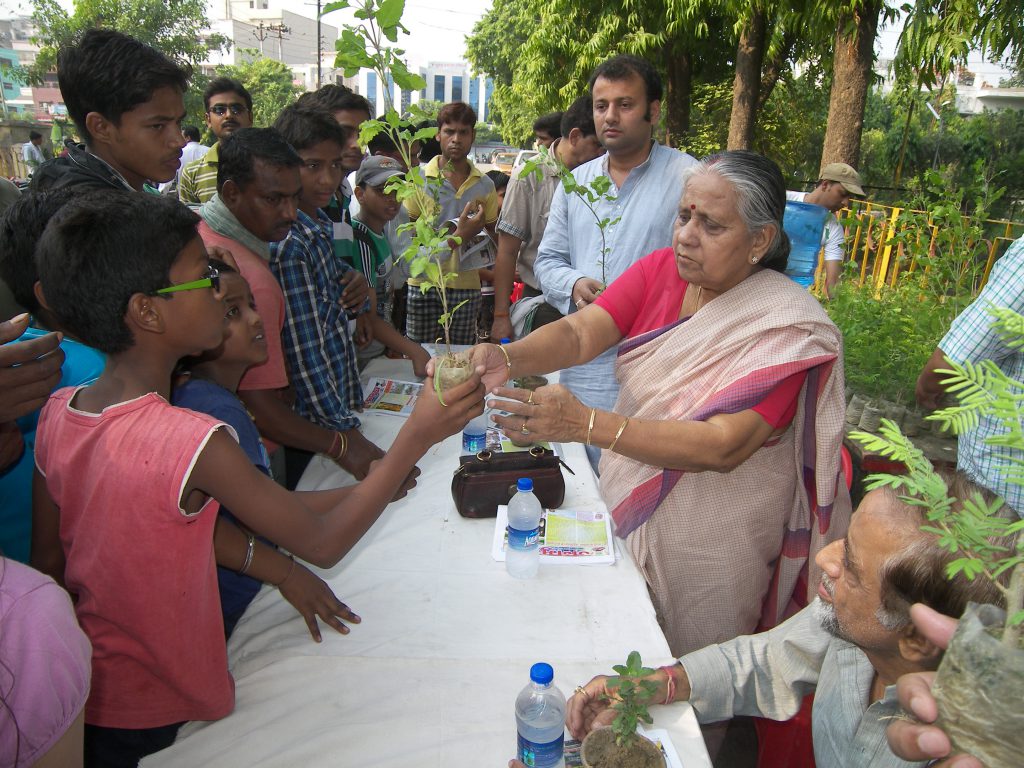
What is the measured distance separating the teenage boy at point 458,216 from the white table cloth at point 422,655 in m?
2.41

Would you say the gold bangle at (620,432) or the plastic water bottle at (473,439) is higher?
the gold bangle at (620,432)

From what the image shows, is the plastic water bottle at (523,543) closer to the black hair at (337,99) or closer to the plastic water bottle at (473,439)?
the plastic water bottle at (473,439)

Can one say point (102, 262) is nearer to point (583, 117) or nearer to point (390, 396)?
point (390, 396)

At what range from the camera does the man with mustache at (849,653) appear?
46.6 inches

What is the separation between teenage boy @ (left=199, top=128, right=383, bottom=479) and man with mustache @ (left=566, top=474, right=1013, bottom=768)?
1.31 meters

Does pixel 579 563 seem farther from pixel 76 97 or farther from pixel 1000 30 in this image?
pixel 1000 30

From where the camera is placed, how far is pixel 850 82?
7.09m

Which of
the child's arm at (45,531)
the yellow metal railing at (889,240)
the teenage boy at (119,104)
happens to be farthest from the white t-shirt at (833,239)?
the child's arm at (45,531)

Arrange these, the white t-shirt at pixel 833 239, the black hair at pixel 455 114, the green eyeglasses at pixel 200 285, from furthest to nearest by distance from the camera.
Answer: the white t-shirt at pixel 833 239, the black hair at pixel 455 114, the green eyeglasses at pixel 200 285

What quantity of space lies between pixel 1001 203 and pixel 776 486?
1541 centimetres

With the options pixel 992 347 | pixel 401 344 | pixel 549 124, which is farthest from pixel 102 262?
pixel 549 124

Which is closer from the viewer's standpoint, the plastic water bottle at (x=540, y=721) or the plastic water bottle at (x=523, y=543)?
the plastic water bottle at (x=540, y=721)

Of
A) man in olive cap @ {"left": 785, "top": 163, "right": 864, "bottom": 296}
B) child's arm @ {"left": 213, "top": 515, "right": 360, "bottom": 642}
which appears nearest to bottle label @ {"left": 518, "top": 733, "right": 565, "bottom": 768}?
child's arm @ {"left": 213, "top": 515, "right": 360, "bottom": 642}

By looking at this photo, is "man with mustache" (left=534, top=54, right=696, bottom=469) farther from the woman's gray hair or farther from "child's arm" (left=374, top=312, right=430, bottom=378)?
the woman's gray hair
